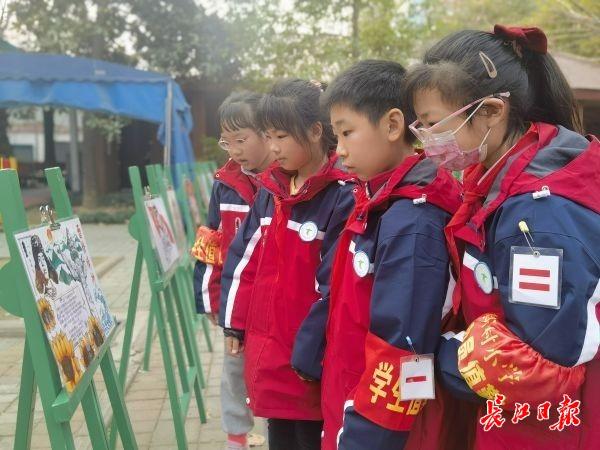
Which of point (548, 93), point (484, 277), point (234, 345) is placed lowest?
point (234, 345)

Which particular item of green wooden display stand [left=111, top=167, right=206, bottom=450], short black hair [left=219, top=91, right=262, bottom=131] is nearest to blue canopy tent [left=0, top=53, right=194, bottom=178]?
green wooden display stand [left=111, top=167, right=206, bottom=450]

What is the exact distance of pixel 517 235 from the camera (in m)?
1.38

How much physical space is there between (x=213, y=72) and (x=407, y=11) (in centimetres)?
445

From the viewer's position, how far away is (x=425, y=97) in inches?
64.1

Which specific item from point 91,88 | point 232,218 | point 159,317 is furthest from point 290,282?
point 91,88

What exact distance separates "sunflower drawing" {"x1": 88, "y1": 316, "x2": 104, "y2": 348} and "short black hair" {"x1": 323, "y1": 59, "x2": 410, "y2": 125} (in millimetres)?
1042

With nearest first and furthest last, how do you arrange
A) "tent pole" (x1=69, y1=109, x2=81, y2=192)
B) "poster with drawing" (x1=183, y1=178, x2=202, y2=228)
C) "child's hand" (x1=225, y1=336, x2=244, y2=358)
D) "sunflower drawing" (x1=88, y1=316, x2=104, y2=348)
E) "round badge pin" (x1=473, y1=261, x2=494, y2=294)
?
"round badge pin" (x1=473, y1=261, x2=494, y2=294) < "sunflower drawing" (x1=88, y1=316, x2=104, y2=348) < "child's hand" (x1=225, y1=336, x2=244, y2=358) < "poster with drawing" (x1=183, y1=178, x2=202, y2=228) < "tent pole" (x1=69, y1=109, x2=81, y2=192)

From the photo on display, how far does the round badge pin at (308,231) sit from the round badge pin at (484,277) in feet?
2.60

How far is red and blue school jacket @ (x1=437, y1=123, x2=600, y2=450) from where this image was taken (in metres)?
1.30

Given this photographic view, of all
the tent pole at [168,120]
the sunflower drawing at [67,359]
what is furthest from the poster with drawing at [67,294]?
the tent pole at [168,120]

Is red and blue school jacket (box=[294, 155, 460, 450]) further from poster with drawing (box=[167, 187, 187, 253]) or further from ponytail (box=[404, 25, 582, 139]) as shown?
poster with drawing (box=[167, 187, 187, 253])

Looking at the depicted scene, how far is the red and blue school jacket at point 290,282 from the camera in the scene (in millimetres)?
2189

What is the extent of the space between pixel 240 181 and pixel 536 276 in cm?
195

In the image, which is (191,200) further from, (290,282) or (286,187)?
(290,282)
